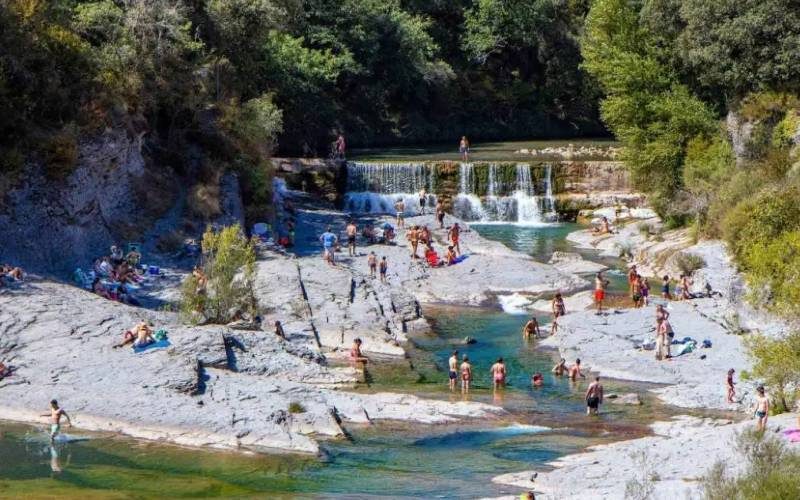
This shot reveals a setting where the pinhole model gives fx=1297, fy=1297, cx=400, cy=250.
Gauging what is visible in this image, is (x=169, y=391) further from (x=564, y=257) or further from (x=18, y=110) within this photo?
(x=564, y=257)

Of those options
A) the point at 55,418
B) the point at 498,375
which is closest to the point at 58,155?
Result: the point at 55,418

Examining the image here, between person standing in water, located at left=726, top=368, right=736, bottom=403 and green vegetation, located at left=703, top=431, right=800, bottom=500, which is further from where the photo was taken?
person standing in water, located at left=726, top=368, right=736, bottom=403

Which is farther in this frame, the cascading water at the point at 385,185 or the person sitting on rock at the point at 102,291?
the cascading water at the point at 385,185

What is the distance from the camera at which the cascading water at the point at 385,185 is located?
6203cm

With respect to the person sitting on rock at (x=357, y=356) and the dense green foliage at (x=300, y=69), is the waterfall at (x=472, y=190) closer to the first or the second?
the dense green foliage at (x=300, y=69)

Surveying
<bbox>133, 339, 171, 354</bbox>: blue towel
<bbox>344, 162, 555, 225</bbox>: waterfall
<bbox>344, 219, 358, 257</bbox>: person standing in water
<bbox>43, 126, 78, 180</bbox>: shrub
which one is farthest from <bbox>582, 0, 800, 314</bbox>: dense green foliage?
<bbox>43, 126, 78, 180</bbox>: shrub

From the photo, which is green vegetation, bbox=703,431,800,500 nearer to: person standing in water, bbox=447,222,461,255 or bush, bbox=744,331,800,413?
bush, bbox=744,331,800,413

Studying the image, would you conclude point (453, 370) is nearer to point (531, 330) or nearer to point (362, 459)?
point (531, 330)

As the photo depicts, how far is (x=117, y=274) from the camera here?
135 feet

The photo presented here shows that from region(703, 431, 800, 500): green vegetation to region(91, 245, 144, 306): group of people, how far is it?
2147 cm

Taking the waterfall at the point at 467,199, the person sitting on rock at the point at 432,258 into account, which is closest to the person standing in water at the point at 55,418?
the person sitting on rock at the point at 432,258

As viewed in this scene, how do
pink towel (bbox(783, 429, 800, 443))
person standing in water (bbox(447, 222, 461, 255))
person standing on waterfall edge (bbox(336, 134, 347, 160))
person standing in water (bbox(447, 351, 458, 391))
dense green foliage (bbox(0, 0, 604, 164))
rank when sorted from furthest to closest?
1. person standing on waterfall edge (bbox(336, 134, 347, 160))
2. person standing in water (bbox(447, 222, 461, 255))
3. dense green foliage (bbox(0, 0, 604, 164))
4. person standing in water (bbox(447, 351, 458, 391))
5. pink towel (bbox(783, 429, 800, 443))

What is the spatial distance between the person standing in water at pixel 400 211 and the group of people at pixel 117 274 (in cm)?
1443

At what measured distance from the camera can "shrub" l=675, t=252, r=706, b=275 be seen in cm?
4712
